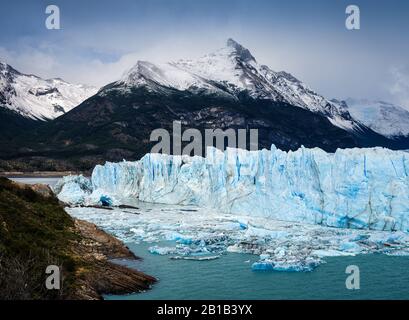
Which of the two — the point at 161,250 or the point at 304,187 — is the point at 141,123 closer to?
the point at 304,187

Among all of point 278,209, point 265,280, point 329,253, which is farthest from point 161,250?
point 278,209

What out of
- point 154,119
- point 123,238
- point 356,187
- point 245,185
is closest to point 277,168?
point 245,185

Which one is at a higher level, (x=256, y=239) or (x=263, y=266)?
(x=256, y=239)

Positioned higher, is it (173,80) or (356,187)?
(173,80)

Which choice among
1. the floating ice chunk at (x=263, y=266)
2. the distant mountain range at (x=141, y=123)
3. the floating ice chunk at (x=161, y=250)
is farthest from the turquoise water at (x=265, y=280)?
the distant mountain range at (x=141, y=123)

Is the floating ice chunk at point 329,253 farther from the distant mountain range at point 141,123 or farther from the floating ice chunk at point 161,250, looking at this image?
the distant mountain range at point 141,123
